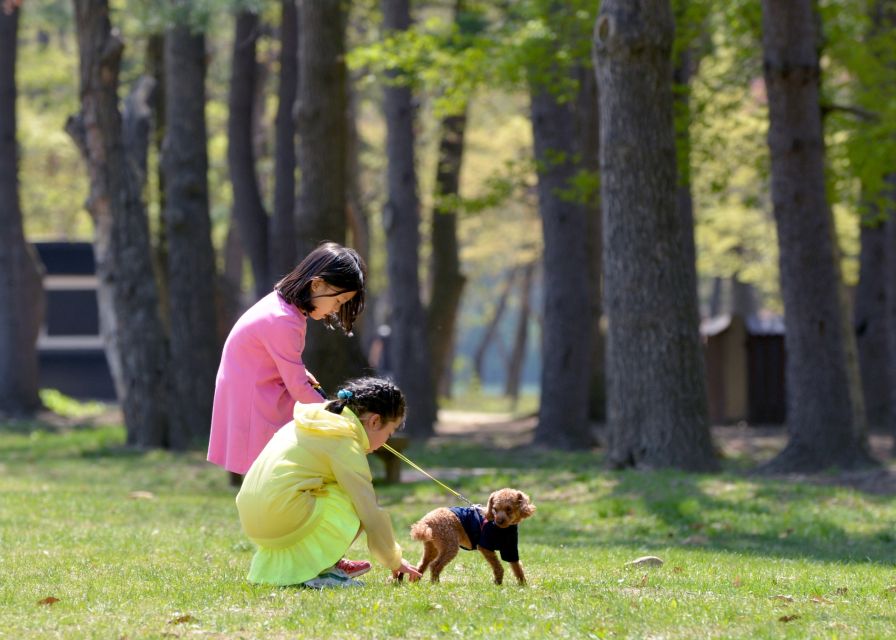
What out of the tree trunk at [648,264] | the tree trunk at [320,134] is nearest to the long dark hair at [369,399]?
the tree trunk at [648,264]

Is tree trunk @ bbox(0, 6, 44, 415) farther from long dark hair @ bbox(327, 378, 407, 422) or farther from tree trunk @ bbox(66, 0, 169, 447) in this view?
long dark hair @ bbox(327, 378, 407, 422)

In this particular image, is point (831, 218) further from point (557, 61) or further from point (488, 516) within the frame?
point (488, 516)

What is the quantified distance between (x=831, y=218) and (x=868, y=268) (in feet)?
26.7

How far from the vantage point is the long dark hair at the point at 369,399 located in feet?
21.2

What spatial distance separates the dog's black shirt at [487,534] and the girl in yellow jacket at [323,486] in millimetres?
369

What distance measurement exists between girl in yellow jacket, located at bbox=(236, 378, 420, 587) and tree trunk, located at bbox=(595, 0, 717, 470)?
7.42m

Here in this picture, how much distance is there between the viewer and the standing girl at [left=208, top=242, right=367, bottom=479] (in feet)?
23.5

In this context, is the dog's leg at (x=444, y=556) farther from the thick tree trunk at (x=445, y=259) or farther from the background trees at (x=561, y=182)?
the thick tree trunk at (x=445, y=259)

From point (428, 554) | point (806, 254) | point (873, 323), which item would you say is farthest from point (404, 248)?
point (428, 554)

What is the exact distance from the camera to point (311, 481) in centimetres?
649

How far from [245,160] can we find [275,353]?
17706 mm

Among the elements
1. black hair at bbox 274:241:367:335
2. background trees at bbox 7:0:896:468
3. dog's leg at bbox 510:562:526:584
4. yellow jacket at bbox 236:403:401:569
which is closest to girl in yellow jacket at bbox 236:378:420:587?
yellow jacket at bbox 236:403:401:569

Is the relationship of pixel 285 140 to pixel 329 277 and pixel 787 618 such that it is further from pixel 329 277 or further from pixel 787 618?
pixel 787 618

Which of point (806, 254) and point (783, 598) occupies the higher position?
point (806, 254)
